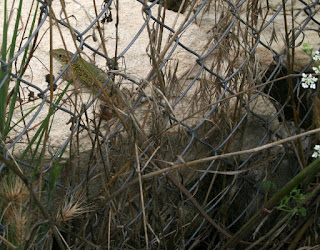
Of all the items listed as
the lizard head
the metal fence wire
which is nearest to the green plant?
the metal fence wire

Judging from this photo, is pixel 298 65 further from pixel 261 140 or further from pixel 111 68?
pixel 111 68

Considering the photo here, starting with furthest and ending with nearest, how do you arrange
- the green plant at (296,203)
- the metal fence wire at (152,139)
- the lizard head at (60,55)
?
the lizard head at (60,55)
the green plant at (296,203)
the metal fence wire at (152,139)

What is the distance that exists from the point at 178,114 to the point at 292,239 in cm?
77

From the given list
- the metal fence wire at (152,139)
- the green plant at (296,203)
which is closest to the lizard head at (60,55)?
the metal fence wire at (152,139)

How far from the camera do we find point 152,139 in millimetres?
1683

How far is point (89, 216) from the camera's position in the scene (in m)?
1.74

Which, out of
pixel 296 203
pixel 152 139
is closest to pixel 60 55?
pixel 152 139

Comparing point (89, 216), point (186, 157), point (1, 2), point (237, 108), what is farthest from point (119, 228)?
point (1, 2)

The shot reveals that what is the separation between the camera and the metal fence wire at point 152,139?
156 centimetres

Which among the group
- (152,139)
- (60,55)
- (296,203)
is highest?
(60,55)

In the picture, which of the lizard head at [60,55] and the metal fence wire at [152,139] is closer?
the metal fence wire at [152,139]

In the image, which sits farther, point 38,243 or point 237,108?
point 237,108

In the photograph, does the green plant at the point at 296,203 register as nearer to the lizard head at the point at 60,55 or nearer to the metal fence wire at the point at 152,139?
the metal fence wire at the point at 152,139

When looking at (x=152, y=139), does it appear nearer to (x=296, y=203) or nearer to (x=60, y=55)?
(x=296, y=203)
